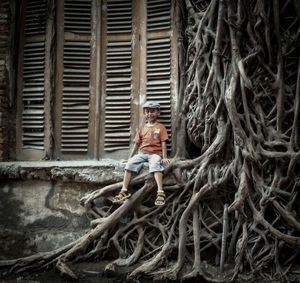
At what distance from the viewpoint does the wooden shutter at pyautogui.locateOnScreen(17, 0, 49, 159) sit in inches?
222

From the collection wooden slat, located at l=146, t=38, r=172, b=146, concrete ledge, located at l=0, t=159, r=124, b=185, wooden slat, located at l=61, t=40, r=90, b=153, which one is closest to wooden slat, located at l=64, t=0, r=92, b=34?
wooden slat, located at l=61, t=40, r=90, b=153

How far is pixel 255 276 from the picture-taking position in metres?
3.93

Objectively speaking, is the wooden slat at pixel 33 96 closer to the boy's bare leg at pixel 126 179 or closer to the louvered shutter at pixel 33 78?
the louvered shutter at pixel 33 78

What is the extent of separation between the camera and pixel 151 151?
4809mm

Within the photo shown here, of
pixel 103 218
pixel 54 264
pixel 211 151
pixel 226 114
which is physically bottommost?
pixel 54 264

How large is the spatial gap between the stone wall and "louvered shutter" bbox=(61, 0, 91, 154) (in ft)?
2.77

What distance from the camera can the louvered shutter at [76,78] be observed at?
220 inches

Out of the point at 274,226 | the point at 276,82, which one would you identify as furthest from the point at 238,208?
the point at 276,82

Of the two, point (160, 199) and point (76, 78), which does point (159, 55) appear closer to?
point (76, 78)

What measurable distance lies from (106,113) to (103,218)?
169 cm

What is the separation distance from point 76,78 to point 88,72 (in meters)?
0.20

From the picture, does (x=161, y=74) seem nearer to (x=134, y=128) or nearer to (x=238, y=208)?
(x=134, y=128)

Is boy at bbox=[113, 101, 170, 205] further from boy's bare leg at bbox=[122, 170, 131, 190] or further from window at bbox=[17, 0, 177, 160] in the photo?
window at bbox=[17, 0, 177, 160]

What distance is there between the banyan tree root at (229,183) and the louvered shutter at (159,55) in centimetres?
60
